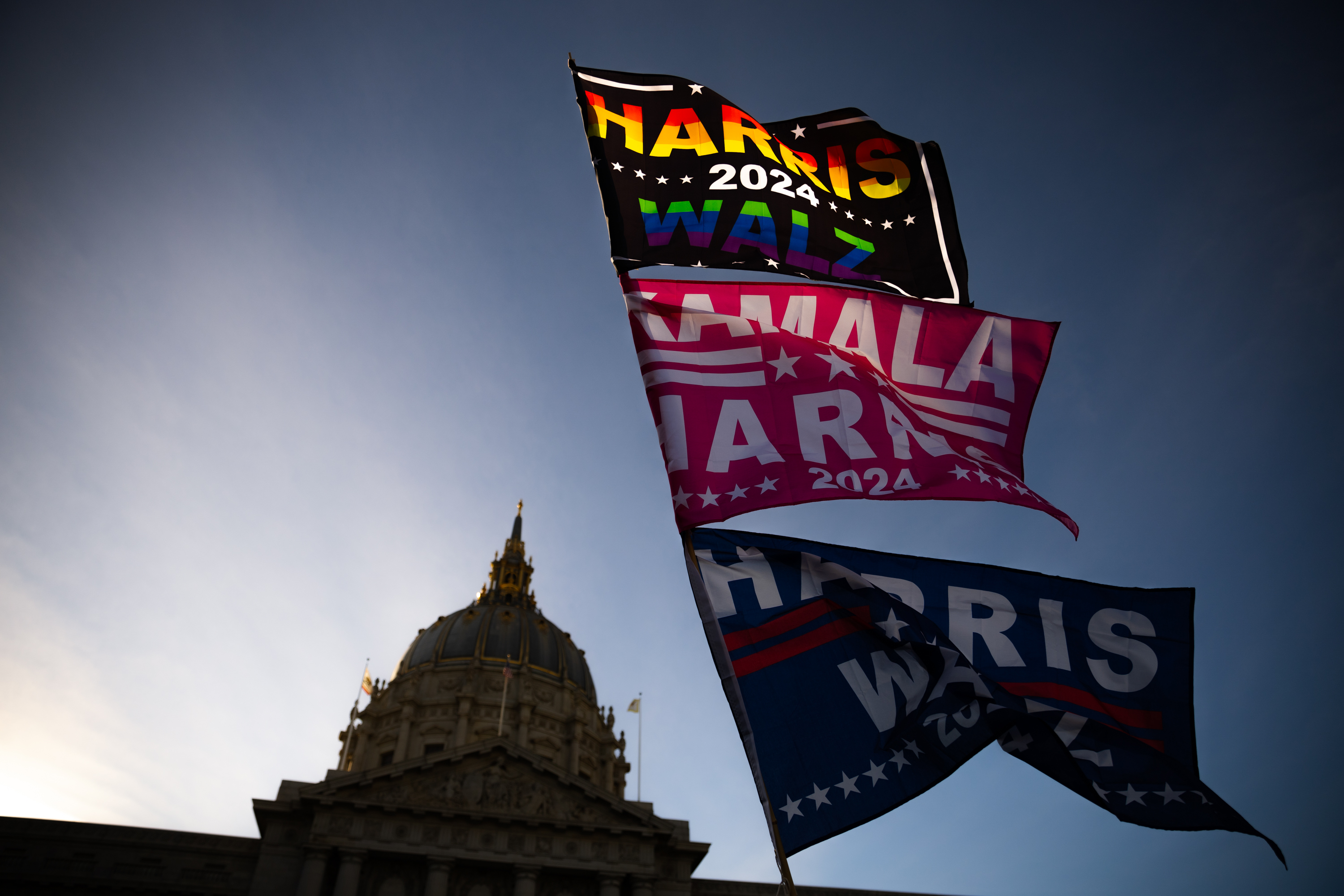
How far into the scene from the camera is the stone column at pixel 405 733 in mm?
63812

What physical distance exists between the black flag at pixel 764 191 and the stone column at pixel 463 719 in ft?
198

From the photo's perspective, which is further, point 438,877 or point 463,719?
point 463,719

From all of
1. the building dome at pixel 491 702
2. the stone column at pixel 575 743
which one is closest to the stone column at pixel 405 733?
the building dome at pixel 491 702

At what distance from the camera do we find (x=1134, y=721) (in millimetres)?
7863

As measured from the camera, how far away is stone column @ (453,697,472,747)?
63156mm

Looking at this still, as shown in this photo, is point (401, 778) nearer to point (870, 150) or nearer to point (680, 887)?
point (680, 887)

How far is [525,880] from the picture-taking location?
35.9 m

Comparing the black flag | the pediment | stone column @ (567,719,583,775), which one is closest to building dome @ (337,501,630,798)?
stone column @ (567,719,583,775)

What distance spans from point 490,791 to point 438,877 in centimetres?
451

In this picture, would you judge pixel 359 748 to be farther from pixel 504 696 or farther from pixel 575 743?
pixel 575 743

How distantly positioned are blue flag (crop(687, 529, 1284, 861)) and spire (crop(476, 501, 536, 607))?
8018cm

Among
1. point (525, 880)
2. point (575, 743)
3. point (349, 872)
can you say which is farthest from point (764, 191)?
point (575, 743)

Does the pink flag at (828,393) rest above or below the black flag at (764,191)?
below

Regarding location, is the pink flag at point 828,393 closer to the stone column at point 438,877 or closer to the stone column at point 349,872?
the stone column at point 438,877
